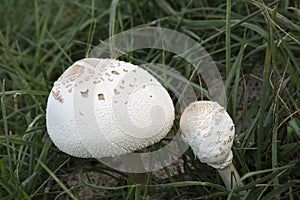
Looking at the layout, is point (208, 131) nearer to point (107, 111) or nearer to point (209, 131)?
point (209, 131)

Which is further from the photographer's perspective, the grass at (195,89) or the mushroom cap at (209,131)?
the grass at (195,89)

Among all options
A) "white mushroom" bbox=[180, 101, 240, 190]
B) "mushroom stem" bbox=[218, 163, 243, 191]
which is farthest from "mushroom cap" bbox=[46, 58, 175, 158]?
"mushroom stem" bbox=[218, 163, 243, 191]

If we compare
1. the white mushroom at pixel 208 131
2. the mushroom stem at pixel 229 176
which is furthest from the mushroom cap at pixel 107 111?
the mushroom stem at pixel 229 176

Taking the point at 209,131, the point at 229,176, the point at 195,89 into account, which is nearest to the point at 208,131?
the point at 209,131

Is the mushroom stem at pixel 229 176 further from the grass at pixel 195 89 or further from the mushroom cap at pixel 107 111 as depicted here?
the mushroom cap at pixel 107 111

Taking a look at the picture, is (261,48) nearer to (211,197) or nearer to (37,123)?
(211,197)

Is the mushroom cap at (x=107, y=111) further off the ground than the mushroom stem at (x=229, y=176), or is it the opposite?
the mushroom cap at (x=107, y=111)

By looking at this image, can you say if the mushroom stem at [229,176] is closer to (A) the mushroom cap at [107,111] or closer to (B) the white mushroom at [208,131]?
(B) the white mushroom at [208,131]
